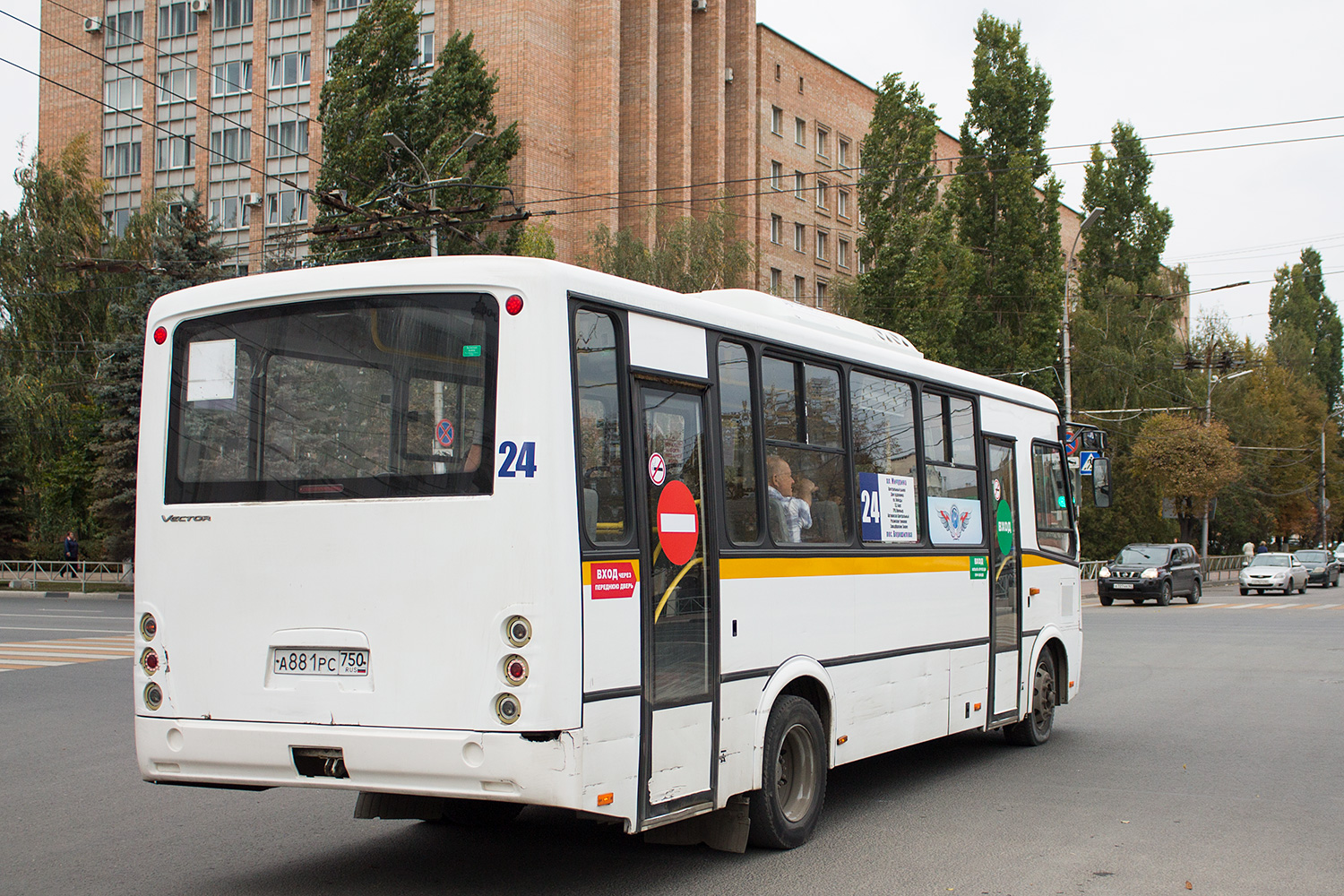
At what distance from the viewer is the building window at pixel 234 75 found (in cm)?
5431

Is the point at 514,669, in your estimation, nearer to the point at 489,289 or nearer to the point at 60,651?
the point at 489,289

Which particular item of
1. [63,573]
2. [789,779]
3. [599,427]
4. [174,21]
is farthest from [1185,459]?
[174,21]

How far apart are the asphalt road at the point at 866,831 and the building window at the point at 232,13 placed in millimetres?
48579

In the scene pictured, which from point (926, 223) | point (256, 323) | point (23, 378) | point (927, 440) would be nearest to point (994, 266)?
point (926, 223)

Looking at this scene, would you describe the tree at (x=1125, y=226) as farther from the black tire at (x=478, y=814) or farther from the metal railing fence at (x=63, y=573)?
the black tire at (x=478, y=814)

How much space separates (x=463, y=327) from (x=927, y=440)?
13.8ft

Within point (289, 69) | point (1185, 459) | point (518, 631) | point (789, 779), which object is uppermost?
point (289, 69)

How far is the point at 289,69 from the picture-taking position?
53594mm

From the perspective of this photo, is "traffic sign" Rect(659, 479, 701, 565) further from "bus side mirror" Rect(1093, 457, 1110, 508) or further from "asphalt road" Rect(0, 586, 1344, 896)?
"bus side mirror" Rect(1093, 457, 1110, 508)

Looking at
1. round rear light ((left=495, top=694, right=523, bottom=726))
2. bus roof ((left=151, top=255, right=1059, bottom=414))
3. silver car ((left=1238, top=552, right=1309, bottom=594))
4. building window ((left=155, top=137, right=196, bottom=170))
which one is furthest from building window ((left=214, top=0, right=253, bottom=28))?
round rear light ((left=495, top=694, right=523, bottom=726))

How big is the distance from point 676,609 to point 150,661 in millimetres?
2489

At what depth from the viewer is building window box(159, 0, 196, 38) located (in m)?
55.9

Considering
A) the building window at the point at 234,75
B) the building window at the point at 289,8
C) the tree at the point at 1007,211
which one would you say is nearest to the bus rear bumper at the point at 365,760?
the tree at the point at 1007,211

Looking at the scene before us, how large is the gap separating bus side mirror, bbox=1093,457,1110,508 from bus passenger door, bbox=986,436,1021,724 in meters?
1.38
